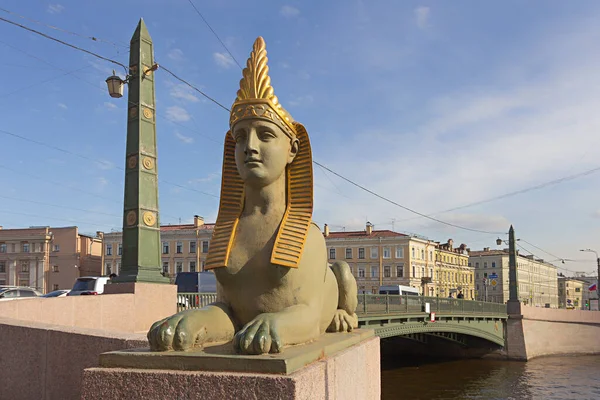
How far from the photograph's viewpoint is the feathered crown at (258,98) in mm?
2795

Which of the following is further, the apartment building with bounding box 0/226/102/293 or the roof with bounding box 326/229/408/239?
the roof with bounding box 326/229/408/239

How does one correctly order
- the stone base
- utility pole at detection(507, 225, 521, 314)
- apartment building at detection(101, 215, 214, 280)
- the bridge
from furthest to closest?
Answer: apartment building at detection(101, 215, 214, 280) → utility pole at detection(507, 225, 521, 314) → the bridge → the stone base

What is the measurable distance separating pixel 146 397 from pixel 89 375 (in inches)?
12.0

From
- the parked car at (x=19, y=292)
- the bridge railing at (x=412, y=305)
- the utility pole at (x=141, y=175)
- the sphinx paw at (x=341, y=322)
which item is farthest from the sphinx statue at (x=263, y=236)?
the parked car at (x=19, y=292)

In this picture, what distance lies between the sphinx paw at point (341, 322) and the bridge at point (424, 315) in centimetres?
679

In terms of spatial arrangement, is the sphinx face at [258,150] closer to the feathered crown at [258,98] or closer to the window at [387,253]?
the feathered crown at [258,98]

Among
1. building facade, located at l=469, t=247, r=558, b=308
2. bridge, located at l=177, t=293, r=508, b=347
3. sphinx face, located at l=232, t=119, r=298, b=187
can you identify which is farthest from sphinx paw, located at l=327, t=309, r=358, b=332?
building facade, located at l=469, t=247, r=558, b=308

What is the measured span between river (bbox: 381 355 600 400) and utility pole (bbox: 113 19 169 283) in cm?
1259

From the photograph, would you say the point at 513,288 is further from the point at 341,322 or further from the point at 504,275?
the point at 504,275

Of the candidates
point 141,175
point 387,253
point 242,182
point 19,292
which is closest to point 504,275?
point 387,253

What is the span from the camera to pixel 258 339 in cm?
224

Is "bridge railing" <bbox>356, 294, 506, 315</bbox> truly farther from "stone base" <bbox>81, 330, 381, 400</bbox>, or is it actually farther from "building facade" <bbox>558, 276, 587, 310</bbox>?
"building facade" <bbox>558, 276, 587, 310</bbox>

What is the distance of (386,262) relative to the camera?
Answer: 53906mm

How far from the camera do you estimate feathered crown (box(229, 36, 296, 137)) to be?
2.79 meters
